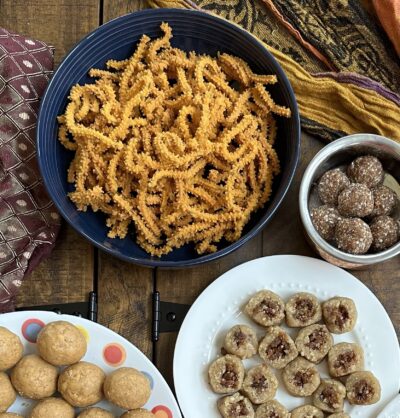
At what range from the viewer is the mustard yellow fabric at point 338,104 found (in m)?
1.31

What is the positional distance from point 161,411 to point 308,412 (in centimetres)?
28

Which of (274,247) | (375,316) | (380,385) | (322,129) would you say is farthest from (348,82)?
(380,385)

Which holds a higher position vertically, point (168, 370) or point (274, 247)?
→ point (274, 247)

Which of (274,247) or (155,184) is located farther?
(274,247)

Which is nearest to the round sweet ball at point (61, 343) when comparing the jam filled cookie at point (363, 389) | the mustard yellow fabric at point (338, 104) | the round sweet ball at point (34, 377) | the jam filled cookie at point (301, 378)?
the round sweet ball at point (34, 377)

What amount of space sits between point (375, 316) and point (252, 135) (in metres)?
0.42

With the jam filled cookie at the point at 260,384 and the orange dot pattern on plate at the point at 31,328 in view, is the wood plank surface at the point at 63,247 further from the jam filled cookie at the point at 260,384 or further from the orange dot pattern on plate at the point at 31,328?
the jam filled cookie at the point at 260,384

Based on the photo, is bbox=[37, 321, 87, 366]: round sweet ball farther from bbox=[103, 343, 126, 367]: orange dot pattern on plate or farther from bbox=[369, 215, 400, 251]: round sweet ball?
bbox=[369, 215, 400, 251]: round sweet ball

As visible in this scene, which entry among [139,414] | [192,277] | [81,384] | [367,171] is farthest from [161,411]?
[367,171]

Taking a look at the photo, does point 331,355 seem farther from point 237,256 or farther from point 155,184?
point 155,184

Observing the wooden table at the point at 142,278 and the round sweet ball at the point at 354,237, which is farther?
the wooden table at the point at 142,278

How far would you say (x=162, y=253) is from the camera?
1276 millimetres

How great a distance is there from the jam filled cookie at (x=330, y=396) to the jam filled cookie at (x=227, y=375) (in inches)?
5.8

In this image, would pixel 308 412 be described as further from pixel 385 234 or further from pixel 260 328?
pixel 385 234
